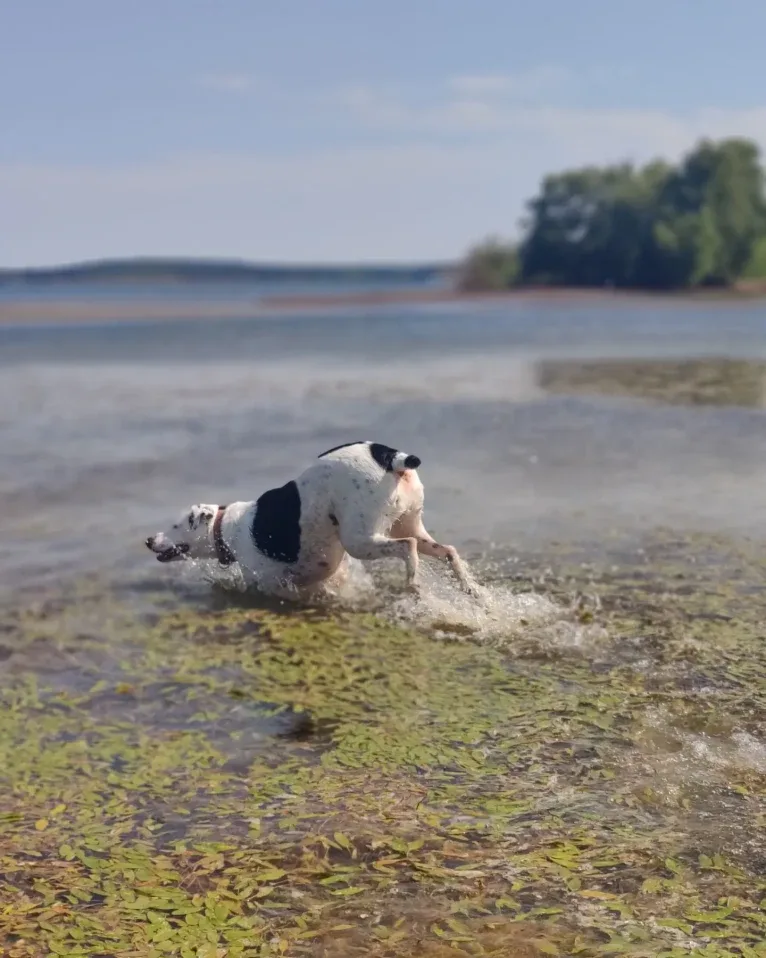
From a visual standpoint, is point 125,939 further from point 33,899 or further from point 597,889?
point 597,889

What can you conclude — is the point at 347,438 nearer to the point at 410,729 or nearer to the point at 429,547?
the point at 429,547

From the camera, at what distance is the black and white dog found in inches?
316

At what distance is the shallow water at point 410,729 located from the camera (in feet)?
14.4

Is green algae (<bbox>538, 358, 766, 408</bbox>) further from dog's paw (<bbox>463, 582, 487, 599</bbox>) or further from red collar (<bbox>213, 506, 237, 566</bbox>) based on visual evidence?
red collar (<bbox>213, 506, 237, 566</bbox>)

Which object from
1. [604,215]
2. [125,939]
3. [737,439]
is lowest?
[125,939]

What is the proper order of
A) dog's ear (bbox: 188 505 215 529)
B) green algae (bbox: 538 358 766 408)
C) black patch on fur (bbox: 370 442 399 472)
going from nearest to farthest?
black patch on fur (bbox: 370 442 399 472) → dog's ear (bbox: 188 505 215 529) → green algae (bbox: 538 358 766 408)

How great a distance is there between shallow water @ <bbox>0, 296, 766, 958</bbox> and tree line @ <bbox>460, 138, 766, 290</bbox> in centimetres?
7737

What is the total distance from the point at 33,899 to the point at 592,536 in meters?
7.08

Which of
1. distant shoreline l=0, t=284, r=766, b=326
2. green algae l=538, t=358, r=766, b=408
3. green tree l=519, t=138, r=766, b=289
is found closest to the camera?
green algae l=538, t=358, r=766, b=408

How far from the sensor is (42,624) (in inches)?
327

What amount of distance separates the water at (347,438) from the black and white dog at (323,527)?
157cm

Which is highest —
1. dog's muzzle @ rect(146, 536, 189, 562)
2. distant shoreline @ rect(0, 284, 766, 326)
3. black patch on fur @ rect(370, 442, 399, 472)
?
distant shoreline @ rect(0, 284, 766, 326)

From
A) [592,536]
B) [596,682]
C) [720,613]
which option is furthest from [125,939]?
[592,536]

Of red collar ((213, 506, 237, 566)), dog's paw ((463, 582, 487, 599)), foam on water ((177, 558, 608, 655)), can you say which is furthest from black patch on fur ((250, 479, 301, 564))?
dog's paw ((463, 582, 487, 599))
